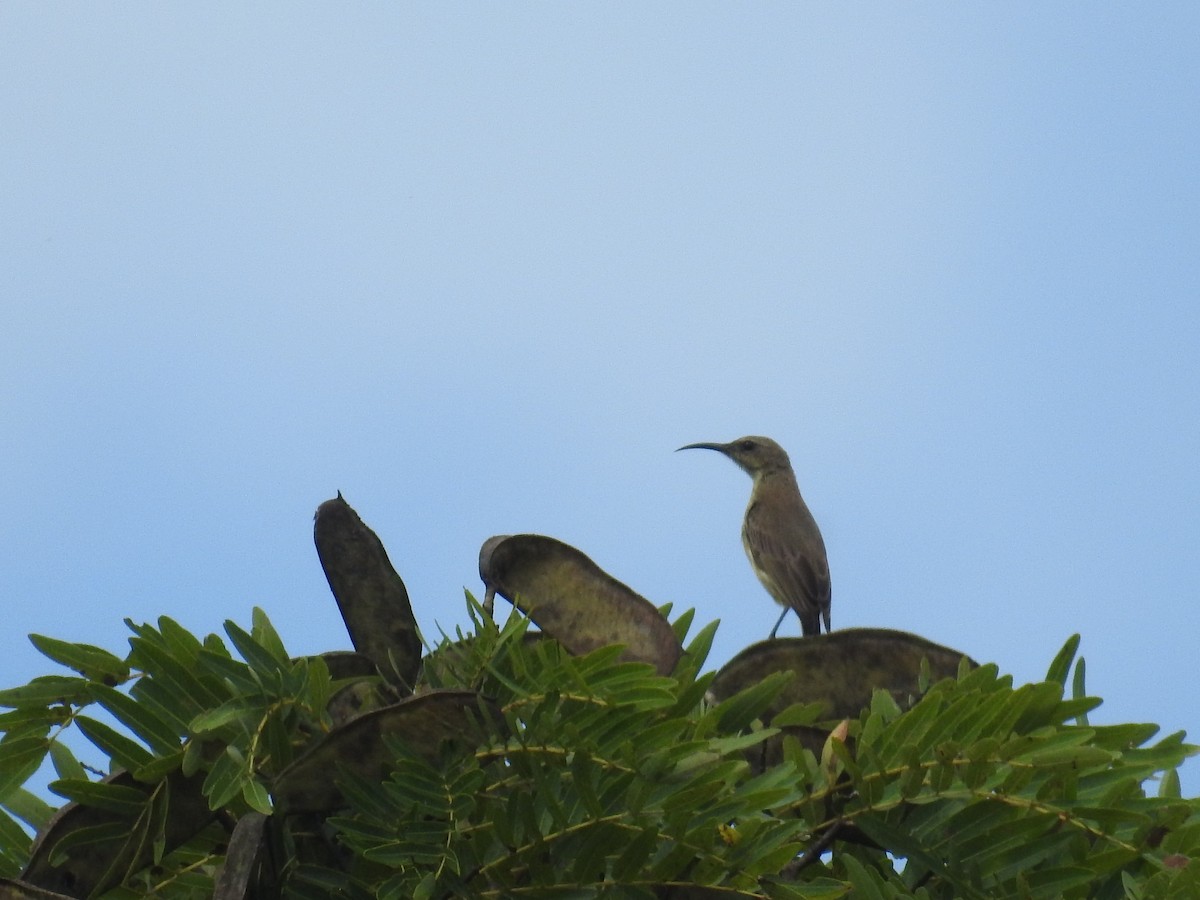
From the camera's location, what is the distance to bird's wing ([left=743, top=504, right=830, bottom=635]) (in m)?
10.7

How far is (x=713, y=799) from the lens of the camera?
179cm

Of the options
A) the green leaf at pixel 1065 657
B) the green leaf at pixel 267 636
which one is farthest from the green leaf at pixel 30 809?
the green leaf at pixel 1065 657

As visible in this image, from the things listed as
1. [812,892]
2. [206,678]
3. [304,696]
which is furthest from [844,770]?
[206,678]

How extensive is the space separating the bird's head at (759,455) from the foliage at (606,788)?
1084 centimetres

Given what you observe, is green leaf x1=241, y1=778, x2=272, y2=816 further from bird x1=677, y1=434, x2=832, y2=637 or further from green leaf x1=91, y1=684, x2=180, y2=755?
bird x1=677, y1=434, x2=832, y2=637

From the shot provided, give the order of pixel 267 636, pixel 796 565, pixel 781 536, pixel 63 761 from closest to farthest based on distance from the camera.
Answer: pixel 267 636 → pixel 63 761 → pixel 796 565 → pixel 781 536

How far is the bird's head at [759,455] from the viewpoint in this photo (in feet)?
42.2

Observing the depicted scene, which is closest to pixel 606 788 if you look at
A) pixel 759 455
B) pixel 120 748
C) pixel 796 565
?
pixel 120 748

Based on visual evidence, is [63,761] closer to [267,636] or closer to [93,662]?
[93,662]

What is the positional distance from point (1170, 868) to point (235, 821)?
3.81 ft

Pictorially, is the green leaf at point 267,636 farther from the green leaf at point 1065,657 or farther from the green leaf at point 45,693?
the green leaf at point 1065,657

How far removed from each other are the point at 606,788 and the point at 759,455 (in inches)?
443

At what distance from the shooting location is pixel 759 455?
12922mm

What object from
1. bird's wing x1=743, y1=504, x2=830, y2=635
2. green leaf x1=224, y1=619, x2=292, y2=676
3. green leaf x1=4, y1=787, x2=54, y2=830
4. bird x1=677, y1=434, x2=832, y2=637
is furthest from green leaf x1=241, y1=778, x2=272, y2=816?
bird's wing x1=743, y1=504, x2=830, y2=635
